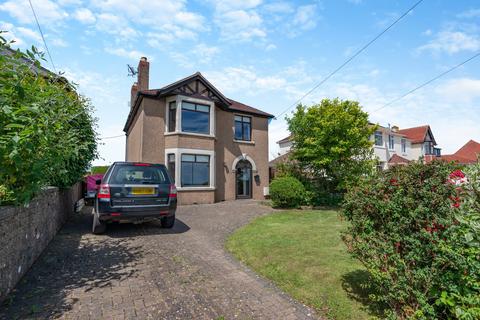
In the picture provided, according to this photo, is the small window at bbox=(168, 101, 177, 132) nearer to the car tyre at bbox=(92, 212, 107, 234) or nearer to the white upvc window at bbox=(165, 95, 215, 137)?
the white upvc window at bbox=(165, 95, 215, 137)

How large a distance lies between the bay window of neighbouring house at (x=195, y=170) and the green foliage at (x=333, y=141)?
17.8 ft

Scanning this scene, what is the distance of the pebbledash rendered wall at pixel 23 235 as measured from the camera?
10.3 ft

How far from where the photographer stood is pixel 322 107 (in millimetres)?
13969

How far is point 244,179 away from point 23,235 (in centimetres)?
1305

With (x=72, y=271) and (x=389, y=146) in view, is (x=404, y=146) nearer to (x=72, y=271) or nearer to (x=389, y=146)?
(x=389, y=146)

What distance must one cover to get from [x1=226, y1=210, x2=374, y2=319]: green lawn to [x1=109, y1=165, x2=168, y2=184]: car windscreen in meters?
2.59

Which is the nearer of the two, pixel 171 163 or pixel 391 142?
pixel 171 163

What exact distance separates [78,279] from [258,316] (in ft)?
9.70

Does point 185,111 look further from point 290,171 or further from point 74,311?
point 74,311

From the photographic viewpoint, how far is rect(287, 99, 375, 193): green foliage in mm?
13227

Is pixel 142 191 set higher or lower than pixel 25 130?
lower

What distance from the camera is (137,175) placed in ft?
20.5

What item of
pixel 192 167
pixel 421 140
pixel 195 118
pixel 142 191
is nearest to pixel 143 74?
pixel 195 118

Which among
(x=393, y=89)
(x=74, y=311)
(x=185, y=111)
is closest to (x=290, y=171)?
(x=185, y=111)
